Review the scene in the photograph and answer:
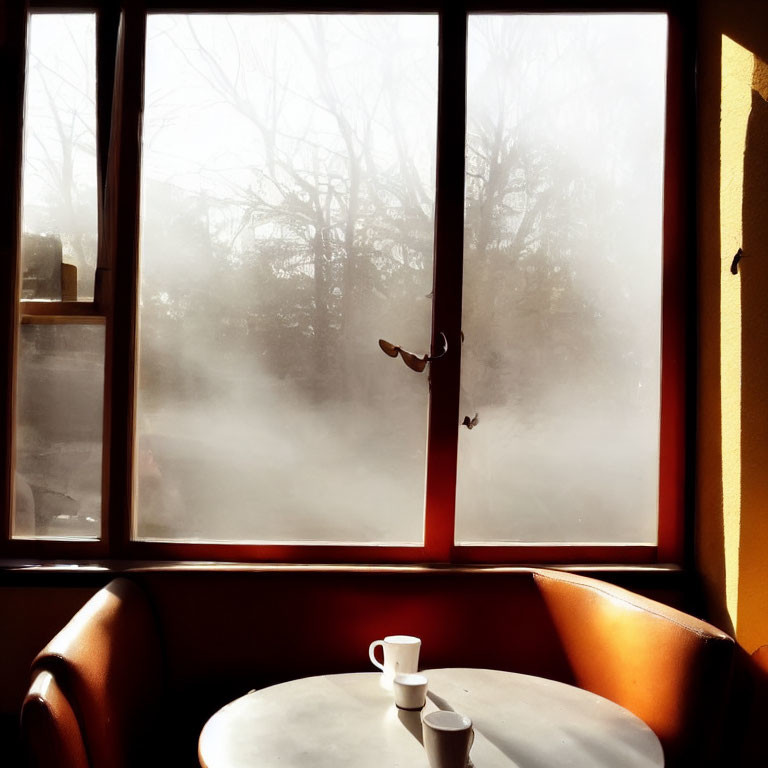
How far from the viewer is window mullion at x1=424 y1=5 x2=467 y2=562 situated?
208 centimetres

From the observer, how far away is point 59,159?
2.12 metres

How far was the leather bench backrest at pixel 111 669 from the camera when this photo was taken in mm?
1224

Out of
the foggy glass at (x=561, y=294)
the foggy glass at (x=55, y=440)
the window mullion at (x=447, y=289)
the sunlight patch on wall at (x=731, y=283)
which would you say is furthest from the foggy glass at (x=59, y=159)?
the sunlight patch on wall at (x=731, y=283)

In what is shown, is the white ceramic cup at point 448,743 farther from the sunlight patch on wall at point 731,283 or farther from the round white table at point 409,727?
the sunlight patch on wall at point 731,283

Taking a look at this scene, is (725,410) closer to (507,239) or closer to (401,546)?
(507,239)

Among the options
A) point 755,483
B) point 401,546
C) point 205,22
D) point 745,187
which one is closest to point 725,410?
point 755,483

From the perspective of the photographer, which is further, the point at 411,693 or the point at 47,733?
the point at 411,693

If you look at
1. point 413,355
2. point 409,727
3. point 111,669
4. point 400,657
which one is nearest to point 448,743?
point 409,727

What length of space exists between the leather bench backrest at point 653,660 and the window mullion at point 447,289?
441 millimetres

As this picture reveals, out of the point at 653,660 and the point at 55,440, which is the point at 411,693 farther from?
the point at 55,440

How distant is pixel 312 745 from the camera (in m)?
1.16

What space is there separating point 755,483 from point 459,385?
0.84m

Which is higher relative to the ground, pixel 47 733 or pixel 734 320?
pixel 734 320

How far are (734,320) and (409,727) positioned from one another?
1380 mm
